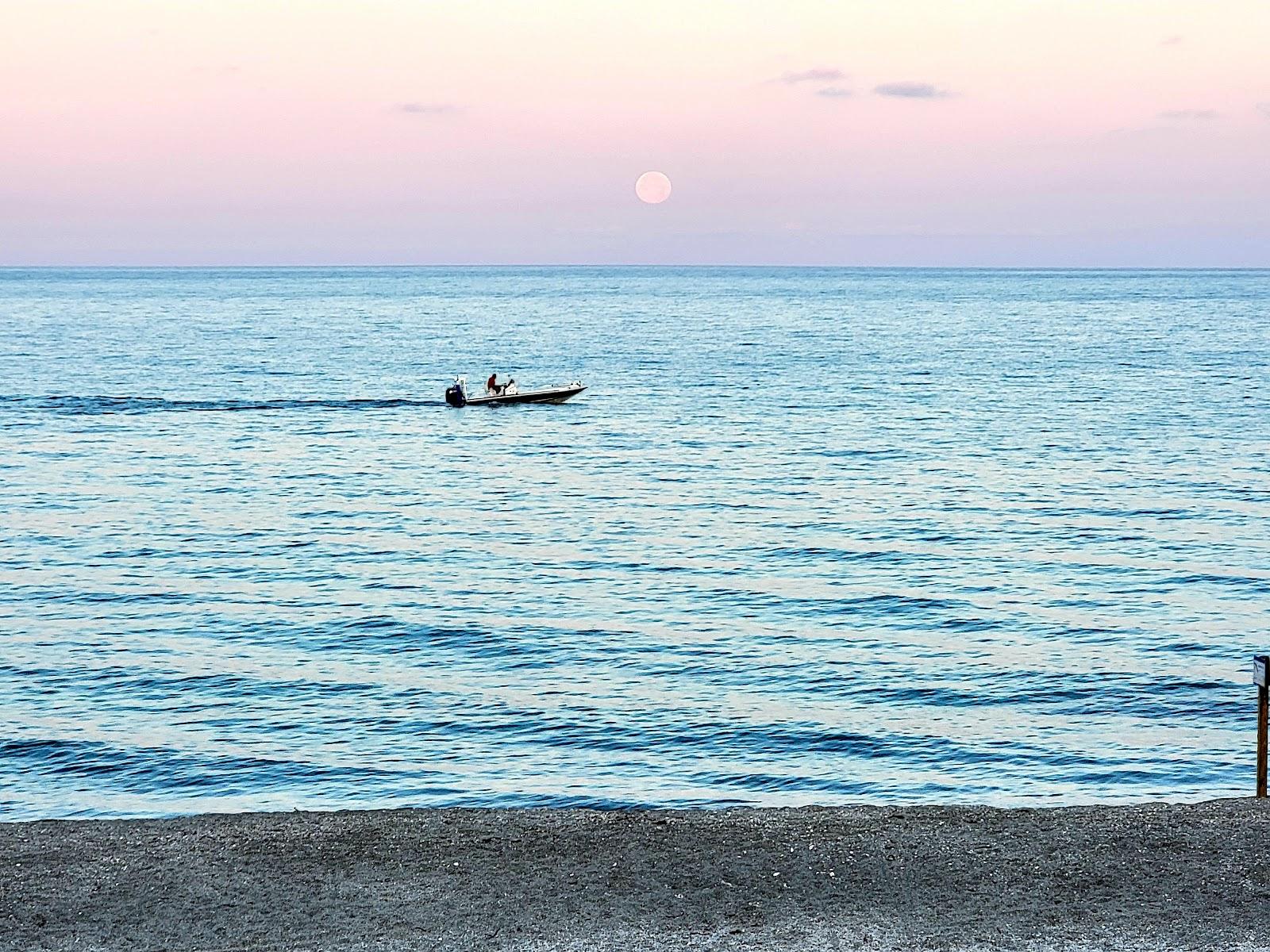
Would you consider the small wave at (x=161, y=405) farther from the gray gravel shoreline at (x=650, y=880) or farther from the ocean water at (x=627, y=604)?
the gray gravel shoreline at (x=650, y=880)

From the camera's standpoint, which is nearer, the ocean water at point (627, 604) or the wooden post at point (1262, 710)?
the wooden post at point (1262, 710)

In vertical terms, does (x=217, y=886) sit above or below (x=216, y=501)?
above

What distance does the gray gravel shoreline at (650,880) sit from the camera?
29.1 feet

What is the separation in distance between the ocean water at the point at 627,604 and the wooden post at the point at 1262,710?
5466 millimetres

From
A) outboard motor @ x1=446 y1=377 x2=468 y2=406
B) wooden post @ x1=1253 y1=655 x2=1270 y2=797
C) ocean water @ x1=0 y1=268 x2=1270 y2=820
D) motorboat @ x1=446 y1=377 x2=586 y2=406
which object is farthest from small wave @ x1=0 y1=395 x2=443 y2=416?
wooden post @ x1=1253 y1=655 x2=1270 y2=797

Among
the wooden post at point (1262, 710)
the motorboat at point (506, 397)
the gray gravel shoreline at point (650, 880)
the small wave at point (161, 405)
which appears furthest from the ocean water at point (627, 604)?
the gray gravel shoreline at point (650, 880)

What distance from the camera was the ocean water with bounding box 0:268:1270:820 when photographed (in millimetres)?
18406

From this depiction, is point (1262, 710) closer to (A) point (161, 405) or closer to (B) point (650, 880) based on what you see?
(B) point (650, 880)

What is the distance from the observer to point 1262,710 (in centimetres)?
1167

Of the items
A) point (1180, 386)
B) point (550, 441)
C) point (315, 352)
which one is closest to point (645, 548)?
point (550, 441)

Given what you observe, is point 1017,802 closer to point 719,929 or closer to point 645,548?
point 719,929

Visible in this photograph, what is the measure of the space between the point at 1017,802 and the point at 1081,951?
28.3ft

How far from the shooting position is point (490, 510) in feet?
129

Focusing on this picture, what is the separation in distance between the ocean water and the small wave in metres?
0.67
